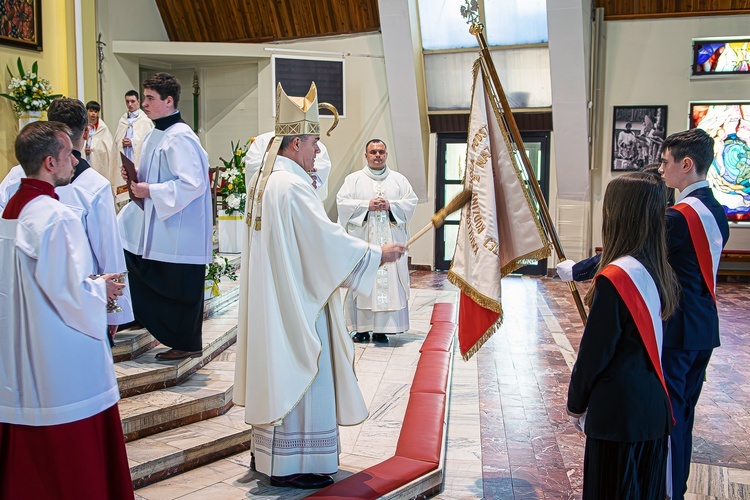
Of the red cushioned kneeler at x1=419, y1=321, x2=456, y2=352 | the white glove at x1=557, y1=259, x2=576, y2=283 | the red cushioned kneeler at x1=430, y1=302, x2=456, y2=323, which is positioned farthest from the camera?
the red cushioned kneeler at x1=430, y1=302, x2=456, y2=323

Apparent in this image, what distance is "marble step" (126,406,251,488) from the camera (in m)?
3.57

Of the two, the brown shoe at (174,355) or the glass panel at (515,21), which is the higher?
the glass panel at (515,21)

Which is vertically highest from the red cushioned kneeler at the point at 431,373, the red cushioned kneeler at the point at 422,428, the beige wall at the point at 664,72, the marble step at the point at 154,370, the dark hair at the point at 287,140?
the beige wall at the point at 664,72

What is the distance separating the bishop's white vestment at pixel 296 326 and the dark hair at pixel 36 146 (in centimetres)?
100

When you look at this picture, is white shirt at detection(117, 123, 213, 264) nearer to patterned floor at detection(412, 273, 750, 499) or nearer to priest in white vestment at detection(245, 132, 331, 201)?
patterned floor at detection(412, 273, 750, 499)

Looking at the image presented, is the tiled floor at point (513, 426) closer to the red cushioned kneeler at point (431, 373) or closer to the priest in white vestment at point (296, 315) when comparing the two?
the red cushioned kneeler at point (431, 373)

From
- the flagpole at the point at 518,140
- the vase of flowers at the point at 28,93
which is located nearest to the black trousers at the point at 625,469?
the flagpole at the point at 518,140

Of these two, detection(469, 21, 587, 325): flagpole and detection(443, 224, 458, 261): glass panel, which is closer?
detection(469, 21, 587, 325): flagpole

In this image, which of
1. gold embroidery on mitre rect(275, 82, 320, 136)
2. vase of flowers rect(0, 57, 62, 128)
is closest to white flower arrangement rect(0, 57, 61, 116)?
vase of flowers rect(0, 57, 62, 128)

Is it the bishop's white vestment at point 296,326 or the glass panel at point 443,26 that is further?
the glass panel at point 443,26

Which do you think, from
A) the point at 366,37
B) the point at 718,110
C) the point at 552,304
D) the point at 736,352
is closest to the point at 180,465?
the point at 736,352

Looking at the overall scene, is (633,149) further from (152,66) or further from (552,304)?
(152,66)

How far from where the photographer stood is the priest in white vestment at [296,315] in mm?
3312

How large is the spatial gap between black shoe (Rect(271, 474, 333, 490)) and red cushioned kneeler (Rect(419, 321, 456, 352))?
2858 millimetres
